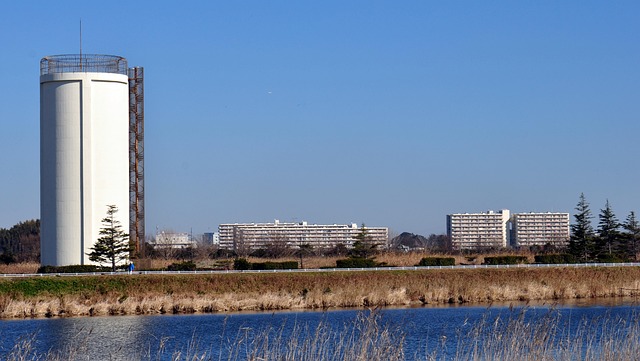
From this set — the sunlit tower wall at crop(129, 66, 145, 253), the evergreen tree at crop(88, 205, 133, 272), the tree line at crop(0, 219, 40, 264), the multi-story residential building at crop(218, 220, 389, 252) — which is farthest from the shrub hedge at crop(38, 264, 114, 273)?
the multi-story residential building at crop(218, 220, 389, 252)

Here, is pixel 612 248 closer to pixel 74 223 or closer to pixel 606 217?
pixel 606 217

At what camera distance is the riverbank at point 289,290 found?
42.1m

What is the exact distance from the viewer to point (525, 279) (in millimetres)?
48844

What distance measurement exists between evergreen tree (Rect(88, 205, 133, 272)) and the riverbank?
8.28 meters

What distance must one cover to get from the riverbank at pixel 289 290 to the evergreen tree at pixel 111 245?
8278 mm

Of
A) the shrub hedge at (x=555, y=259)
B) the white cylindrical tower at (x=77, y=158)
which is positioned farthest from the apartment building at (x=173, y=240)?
the shrub hedge at (x=555, y=259)

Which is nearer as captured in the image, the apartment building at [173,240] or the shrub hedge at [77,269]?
the shrub hedge at [77,269]

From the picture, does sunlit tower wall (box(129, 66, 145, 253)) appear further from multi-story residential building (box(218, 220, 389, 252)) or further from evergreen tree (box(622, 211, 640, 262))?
multi-story residential building (box(218, 220, 389, 252))

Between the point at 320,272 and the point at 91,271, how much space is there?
1195 centimetres

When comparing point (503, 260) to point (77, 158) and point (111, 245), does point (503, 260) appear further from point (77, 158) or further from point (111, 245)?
point (77, 158)

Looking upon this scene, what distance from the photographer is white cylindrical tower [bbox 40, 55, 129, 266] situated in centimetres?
5803

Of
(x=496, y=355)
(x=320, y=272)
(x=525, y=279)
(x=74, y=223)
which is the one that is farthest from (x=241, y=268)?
(x=496, y=355)

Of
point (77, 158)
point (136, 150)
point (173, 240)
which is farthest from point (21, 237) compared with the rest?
point (77, 158)

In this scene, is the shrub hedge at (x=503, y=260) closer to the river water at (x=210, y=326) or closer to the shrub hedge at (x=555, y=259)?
the shrub hedge at (x=555, y=259)
